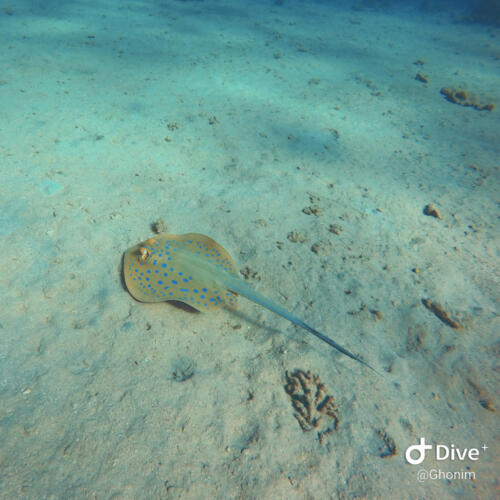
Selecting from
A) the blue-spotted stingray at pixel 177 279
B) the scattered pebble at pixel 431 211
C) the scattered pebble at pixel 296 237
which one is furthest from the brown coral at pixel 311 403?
the scattered pebble at pixel 431 211

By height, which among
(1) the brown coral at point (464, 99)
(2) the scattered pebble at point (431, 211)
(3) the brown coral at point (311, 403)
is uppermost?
(1) the brown coral at point (464, 99)

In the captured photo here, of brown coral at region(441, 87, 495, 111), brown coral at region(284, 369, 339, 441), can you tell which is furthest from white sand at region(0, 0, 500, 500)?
brown coral at region(441, 87, 495, 111)

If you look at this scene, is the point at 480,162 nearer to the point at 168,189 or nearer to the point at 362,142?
the point at 362,142

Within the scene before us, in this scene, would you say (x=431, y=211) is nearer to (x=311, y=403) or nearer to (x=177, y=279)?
(x=311, y=403)

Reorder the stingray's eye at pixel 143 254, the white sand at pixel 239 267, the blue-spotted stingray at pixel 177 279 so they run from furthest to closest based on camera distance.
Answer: the stingray's eye at pixel 143 254 → the blue-spotted stingray at pixel 177 279 → the white sand at pixel 239 267

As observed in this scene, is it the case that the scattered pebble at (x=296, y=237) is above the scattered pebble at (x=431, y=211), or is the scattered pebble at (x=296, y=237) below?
below

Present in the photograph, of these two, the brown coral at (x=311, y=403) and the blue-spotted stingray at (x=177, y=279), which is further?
the blue-spotted stingray at (x=177, y=279)

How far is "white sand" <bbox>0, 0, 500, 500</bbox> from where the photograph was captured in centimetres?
252

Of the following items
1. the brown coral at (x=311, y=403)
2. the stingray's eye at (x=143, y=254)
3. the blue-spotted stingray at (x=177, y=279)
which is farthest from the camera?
the stingray's eye at (x=143, y=254)

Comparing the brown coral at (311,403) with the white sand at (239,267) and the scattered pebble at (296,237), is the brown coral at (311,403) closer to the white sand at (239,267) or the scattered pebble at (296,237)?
the white sand at (239,267)

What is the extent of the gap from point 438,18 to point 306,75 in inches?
774

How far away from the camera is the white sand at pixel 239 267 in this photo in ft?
8.25

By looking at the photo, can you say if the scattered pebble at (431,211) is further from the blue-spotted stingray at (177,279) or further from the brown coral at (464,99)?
the brown coral at (464,99)

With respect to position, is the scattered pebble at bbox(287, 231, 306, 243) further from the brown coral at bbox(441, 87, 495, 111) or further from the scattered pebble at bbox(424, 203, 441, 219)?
the brown coral at bbox(441, 87, 495, 111)
